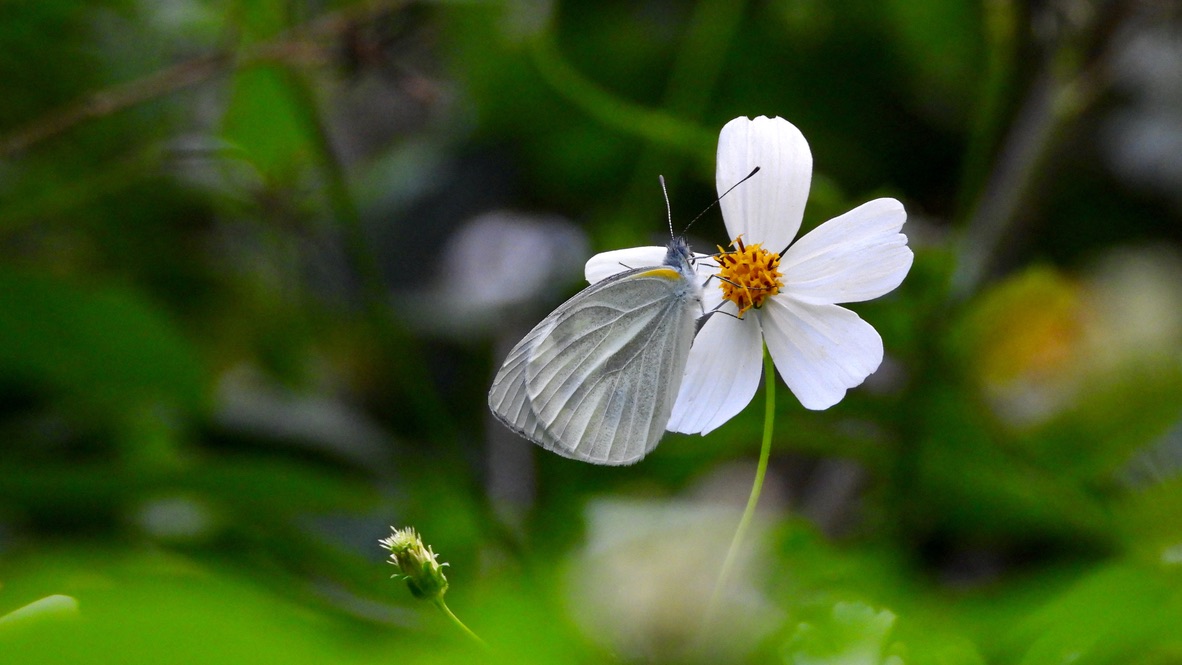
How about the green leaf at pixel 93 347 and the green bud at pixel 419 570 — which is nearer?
the green bud at pixel 419 570

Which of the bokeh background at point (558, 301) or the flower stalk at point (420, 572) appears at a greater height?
the bokeh background at point (558, 301)

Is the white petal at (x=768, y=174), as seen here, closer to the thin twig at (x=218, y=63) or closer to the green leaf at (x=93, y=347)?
the thin twig at (x=218, y=63)

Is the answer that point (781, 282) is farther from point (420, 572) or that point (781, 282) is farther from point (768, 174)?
point (420, 572)

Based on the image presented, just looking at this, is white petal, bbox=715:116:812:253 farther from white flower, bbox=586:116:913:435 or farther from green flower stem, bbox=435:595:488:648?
green flower stem, bbox=435:595:488:648

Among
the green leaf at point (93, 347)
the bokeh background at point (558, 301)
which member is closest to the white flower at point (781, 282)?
the bokeh background at point (558, 301)

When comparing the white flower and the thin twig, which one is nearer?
the white flower

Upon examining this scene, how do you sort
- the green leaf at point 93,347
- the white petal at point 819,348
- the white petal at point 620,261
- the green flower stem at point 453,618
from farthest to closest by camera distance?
the green leaf at point 93,347 < the white petal at point 620,261 < the white petal at point 819,348 < the green flower stem at point 453,618

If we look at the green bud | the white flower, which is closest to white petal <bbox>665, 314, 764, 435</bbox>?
the white flower
